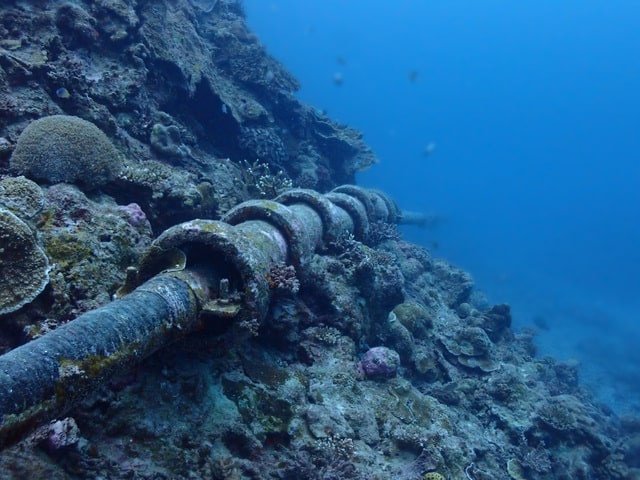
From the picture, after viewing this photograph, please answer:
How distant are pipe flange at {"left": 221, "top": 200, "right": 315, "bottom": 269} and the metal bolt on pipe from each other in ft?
0.06

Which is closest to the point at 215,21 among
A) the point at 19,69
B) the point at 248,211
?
the point at 19,69

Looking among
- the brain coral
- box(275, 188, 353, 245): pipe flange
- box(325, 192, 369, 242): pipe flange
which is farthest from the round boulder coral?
box(325, 192, 369, 242): pipe flange

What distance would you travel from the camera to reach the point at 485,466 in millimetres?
7547

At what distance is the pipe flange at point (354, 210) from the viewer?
11672mm

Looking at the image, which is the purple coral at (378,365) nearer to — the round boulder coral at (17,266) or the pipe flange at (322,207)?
the pipe flange at (322,207)

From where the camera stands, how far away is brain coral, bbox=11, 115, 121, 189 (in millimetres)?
6082

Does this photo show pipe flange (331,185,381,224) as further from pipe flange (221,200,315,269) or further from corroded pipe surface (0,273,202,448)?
corroded pipe surface (0,273,202,448)

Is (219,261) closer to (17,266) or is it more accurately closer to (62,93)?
(17,266)

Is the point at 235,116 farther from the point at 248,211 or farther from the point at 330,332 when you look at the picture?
the point at 330,332

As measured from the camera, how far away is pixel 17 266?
15.0 feet

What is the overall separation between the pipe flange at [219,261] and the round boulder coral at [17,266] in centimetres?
110

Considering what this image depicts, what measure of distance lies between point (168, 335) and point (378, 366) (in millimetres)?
4239

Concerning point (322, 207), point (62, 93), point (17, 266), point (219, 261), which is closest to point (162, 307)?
point (219, 261)

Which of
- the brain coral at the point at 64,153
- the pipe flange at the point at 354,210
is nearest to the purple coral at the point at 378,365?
the pipe flange at the point at 354,210
